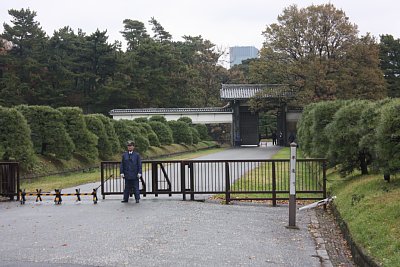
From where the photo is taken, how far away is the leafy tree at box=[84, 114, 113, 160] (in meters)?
24.7

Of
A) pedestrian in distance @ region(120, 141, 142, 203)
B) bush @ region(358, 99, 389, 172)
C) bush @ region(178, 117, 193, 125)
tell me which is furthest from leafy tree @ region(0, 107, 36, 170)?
bush @ region(178, 117, 193, 125)

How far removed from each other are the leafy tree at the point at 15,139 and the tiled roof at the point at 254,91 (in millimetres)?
26284

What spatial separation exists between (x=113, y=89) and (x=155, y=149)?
52.7ft

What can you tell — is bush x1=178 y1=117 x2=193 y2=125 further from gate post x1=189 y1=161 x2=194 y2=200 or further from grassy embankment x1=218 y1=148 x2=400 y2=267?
gate post x1=189 y1=161 x2=194 y2=200

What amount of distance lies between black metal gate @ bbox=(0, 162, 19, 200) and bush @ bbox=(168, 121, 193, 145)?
28443 mm

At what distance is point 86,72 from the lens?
47.4 meters

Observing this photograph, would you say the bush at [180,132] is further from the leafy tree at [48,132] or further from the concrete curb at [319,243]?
the concrete curb at [319,243]

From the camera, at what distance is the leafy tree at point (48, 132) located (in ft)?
69.4

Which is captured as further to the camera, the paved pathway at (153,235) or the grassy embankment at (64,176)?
the grassy embankment at (64,176)

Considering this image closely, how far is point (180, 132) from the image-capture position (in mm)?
40625

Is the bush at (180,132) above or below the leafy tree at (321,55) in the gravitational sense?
below

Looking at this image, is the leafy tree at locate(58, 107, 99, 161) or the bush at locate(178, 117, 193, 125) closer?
the leafy tree at locate(58, 107, 99, 161)

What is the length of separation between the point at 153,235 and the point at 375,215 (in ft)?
11.5

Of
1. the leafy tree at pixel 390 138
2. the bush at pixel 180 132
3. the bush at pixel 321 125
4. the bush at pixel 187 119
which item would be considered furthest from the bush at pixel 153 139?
the leafy tree at pixel 390 138
